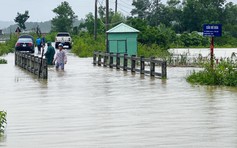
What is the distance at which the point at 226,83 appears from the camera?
90.4ft

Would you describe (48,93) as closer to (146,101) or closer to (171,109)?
(146,101)

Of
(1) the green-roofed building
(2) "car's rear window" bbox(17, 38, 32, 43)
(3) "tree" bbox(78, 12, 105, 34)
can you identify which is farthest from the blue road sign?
(3) "tree" bbox(78, 12, 105, 34)

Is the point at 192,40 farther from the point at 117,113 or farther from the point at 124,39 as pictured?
the point at 117,113

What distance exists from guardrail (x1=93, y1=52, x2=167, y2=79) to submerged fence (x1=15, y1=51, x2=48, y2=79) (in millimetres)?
Result: 4678

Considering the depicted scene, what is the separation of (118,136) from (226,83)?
544 inches

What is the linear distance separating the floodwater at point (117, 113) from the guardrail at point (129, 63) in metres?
1.57

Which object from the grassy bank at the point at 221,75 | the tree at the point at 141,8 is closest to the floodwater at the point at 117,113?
the grassy bank at the point at 221,75

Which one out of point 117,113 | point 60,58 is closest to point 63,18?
point 60,58

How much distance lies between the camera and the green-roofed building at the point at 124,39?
145 feet

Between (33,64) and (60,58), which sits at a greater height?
(60,58)

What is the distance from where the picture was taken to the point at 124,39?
44406 millimetres

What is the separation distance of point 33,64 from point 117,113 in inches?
740

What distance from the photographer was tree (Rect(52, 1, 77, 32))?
12331 cm

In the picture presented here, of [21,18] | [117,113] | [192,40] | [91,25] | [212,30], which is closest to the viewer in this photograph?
Answer: [117,113]
